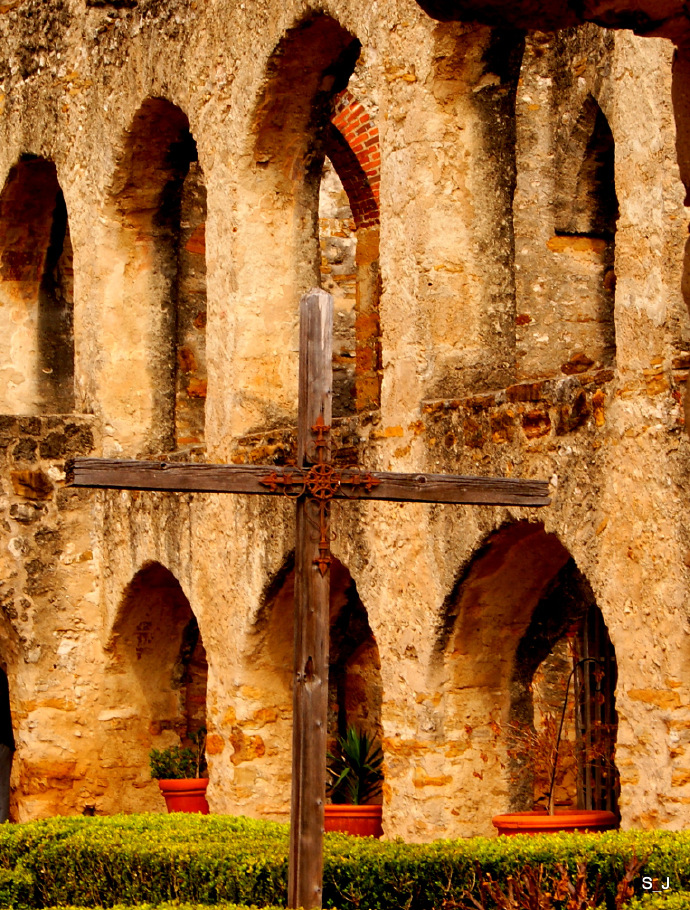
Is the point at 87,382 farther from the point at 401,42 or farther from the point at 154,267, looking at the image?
the point at 401,42

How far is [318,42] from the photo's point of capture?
968 cm

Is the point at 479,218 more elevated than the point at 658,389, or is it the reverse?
the point at 479,218

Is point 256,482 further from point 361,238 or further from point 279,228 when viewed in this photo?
point 361,238

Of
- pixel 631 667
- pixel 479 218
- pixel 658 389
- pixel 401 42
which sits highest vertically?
pixel 401 42

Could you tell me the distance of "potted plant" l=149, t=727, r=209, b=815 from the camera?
34.2ft

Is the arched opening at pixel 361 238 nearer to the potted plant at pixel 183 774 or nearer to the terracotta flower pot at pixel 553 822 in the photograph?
the potted plant at pixel 183 774

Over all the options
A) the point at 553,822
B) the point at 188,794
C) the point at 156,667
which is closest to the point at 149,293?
the point at 156,667

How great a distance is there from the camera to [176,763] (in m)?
10.8

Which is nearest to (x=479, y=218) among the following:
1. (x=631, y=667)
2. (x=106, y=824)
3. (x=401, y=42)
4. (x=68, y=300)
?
(x=401, y=42)

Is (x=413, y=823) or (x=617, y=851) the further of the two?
(x=413, y=823)

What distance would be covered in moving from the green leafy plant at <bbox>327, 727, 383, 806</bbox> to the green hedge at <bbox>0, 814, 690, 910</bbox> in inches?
76.0

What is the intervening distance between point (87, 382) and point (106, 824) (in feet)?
A: 15.4

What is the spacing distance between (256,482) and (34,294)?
25.8ft

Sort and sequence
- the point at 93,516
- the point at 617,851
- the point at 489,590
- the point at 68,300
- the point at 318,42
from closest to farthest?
the point at 617,851 < the point at 489,590 < the point at 318,42 < the point at 93,516 < the point at 68,300
